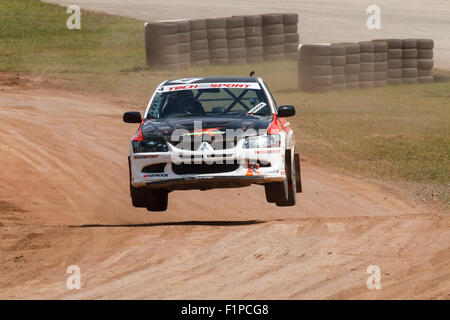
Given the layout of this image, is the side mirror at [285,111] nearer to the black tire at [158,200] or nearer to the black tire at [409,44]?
the black tire at [158,200]

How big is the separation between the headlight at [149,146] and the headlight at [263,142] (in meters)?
0.99

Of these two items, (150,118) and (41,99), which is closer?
(150,118)

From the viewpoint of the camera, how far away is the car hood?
10.5 metres

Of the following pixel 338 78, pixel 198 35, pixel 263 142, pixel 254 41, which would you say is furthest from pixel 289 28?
pixel 263 142

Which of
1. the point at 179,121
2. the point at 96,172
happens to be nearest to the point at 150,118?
the point at 179,121

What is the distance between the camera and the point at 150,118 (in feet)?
37.8

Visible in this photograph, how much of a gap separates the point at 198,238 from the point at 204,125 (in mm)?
1369

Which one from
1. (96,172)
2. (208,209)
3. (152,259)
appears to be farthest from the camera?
(96,172)

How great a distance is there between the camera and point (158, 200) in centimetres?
1135

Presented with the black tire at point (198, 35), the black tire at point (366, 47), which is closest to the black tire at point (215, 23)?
the black tire at point (198, 35)

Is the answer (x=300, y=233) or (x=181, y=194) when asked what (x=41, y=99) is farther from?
(x=300, y=233)

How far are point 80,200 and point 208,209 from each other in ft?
6.89

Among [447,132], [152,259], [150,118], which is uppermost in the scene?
[150,118]

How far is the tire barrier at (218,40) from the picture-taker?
28.6m
